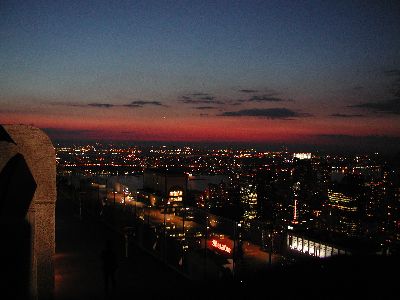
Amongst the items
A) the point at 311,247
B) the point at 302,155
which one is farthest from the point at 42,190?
the point at 302,155

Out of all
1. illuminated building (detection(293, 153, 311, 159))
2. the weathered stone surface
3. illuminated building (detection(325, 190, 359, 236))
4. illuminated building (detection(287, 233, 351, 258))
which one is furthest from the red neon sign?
illuminated building (detection(293, 153, 311, 159))

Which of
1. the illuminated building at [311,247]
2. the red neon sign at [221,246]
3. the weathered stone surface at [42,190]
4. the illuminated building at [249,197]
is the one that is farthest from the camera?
the illuminated building at [249,197]

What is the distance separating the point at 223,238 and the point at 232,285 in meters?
1.34

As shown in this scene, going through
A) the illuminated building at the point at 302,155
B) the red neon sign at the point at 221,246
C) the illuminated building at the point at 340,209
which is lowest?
the illuminated building at the point at 340,209

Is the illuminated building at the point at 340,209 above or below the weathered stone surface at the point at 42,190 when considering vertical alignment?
below

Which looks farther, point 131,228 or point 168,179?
point 168,179

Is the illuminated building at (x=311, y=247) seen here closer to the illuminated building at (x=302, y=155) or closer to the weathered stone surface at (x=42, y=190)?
the weathered stone surface at (x=42, y=190)

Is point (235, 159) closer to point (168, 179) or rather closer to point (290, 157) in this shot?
point (290, 157)

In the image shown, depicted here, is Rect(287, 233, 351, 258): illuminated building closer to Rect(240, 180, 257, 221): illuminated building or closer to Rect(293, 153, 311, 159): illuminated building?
Rect(240, 180, 257, 221): illuminated building

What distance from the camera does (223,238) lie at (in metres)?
5.82

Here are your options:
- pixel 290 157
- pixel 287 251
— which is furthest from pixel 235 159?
pixel 287 251

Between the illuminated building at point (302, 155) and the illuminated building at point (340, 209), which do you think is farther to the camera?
the illuminated building at point (302, 155)

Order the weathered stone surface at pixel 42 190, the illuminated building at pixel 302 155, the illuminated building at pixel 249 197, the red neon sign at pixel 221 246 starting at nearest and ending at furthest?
the weathered stone surface at pixel 42 190, the red neon sign at pixel 221 246, the illuminated building at pixel 249 197, the illuminated building at pixel 302 155

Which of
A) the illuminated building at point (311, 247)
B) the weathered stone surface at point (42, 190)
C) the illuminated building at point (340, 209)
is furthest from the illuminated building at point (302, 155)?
the weathered stone surface at point (42, 190)
